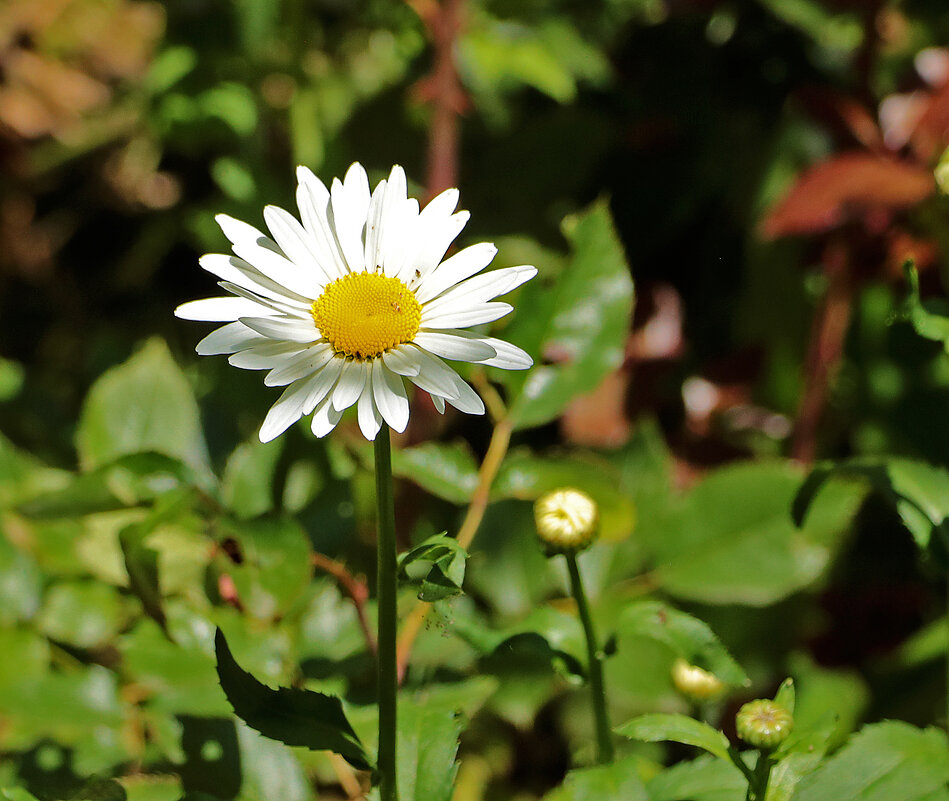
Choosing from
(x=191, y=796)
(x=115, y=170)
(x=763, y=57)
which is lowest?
(x=191, y=796)

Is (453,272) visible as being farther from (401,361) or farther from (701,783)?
(701,783)

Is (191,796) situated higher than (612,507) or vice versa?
(612,507)

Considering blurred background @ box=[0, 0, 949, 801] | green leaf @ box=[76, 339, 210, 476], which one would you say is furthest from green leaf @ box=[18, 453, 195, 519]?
green leaf @ box=[76, 339, 210, 476]

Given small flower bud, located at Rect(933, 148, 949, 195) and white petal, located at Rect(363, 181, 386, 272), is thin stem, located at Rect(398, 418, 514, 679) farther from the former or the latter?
small flower bud, located at Rect(933, 148, 949, 195)

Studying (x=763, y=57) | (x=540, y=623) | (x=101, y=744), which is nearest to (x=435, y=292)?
(x=540, y=623)

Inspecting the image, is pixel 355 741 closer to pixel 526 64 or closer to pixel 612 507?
pixel 612 507

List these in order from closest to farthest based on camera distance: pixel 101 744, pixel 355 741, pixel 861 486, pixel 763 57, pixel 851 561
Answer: pixel 355 741 < pixel 101 744 < pixel 861 486 < pixel 851 561 < pixel 763 57

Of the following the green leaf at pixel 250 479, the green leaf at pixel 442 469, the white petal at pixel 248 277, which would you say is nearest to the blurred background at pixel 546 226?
the green leaf at pixel 250 479
